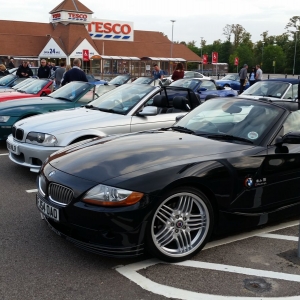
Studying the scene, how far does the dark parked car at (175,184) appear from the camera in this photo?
3.53 metres

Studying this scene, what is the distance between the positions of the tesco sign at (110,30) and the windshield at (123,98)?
5502cm

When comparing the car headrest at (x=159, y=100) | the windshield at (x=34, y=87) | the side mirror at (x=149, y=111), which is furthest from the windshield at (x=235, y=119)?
the windshield at (x=34, y=87)

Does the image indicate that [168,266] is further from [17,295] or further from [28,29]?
[28,29]

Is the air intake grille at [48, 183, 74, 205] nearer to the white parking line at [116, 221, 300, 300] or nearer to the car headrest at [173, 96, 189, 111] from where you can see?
the white parking line at [116, 221, 300, 300]

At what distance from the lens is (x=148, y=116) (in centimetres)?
719

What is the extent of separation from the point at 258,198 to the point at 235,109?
1196mm

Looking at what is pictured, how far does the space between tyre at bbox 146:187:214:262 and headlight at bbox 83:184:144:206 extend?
0.76 feet

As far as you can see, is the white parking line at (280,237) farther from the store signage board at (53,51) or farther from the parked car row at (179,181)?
the store signage board at (53,51)

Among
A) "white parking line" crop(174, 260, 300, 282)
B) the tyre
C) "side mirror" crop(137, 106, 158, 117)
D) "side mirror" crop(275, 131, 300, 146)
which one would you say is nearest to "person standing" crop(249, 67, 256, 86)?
"side mirror" crop(137, 106, 158, 117)

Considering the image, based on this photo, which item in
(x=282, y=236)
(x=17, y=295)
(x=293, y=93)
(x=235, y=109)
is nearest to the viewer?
(x=17, y=295)

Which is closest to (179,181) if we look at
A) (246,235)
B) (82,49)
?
(246,235)

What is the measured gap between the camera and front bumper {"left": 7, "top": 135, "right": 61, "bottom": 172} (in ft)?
20.6

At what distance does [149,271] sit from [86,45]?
50.3 meters

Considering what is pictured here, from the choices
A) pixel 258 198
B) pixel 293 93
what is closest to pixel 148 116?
pixel 258 198
